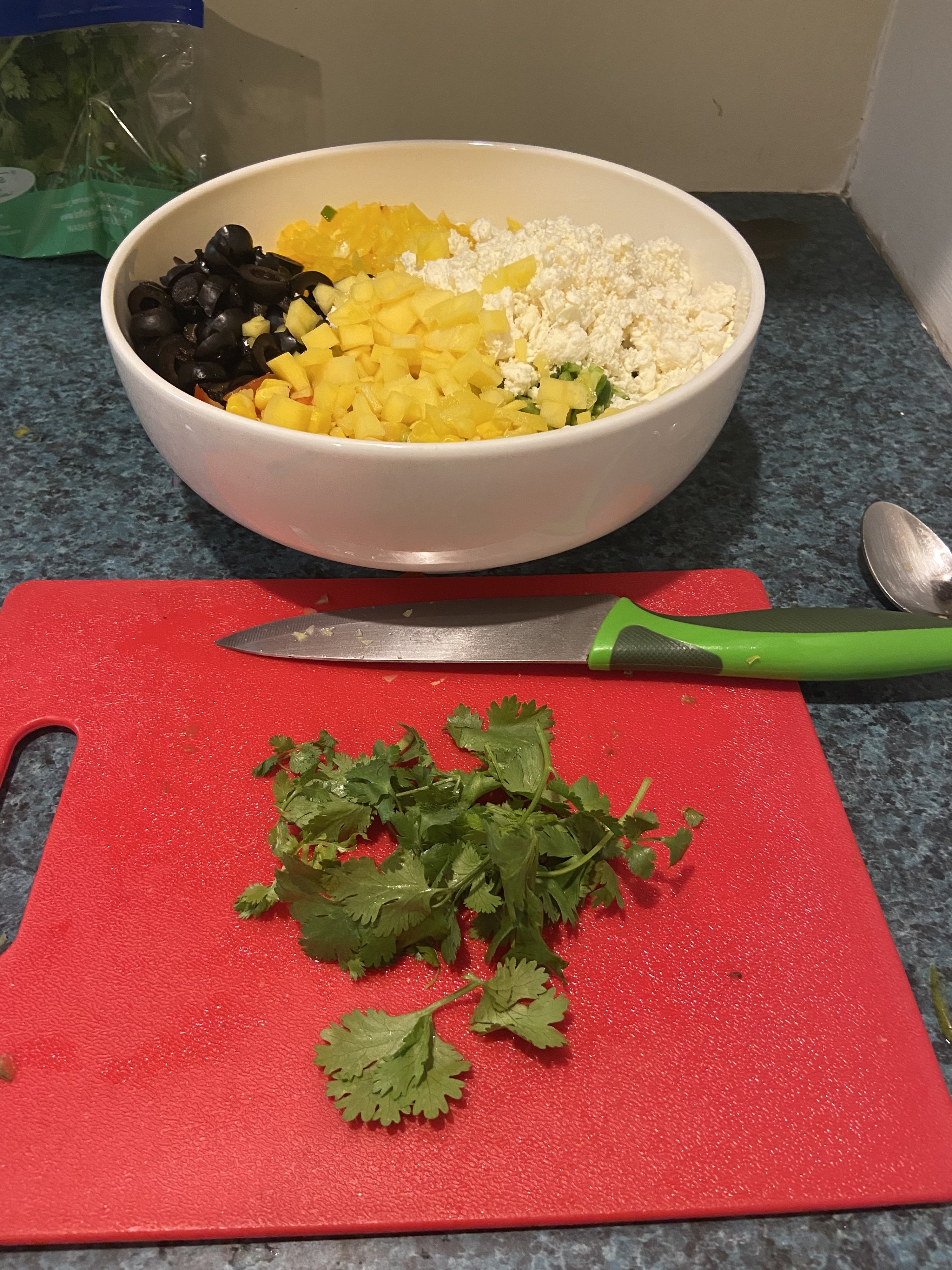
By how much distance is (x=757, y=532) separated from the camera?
4.12 ft

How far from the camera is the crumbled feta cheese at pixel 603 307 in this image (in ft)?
3.61

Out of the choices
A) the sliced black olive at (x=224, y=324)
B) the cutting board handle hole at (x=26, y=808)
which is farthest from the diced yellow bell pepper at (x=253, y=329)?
the cutting board handle hole at (x=26, y=808)

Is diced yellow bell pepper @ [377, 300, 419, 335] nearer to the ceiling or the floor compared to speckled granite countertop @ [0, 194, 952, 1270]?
nearer to the ceiling

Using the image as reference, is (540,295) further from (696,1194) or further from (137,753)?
(696,1194)

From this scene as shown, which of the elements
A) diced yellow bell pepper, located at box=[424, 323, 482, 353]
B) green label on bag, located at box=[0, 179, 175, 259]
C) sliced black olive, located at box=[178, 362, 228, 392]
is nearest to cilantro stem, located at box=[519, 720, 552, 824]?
diced yellow bell pepper, located at box=[424, 323, 482, 353]

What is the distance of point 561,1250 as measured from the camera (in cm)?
68

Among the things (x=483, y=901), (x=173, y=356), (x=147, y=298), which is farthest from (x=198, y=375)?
(x=483, y=901)

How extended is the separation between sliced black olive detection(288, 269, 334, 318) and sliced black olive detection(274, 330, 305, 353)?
9 centimetres

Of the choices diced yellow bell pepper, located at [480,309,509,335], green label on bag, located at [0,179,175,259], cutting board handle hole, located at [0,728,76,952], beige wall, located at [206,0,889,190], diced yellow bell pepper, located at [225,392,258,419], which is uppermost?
beige wall, located at [206,0,889,190]

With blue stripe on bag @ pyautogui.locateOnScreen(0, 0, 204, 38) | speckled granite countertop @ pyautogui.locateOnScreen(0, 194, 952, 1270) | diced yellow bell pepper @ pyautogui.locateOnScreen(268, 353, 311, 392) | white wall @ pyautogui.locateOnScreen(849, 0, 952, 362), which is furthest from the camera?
white wall @ pyautogui.locateOnScreen(849, 0, 952, 362)

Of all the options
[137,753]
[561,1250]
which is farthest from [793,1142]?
[137,753]

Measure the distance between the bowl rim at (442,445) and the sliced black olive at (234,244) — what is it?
0.30 feet

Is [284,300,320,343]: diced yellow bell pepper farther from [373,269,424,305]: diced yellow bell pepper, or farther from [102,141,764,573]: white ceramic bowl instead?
[102,141,764,573]: white ceramic bowl

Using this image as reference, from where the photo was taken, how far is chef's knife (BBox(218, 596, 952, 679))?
0.98m
